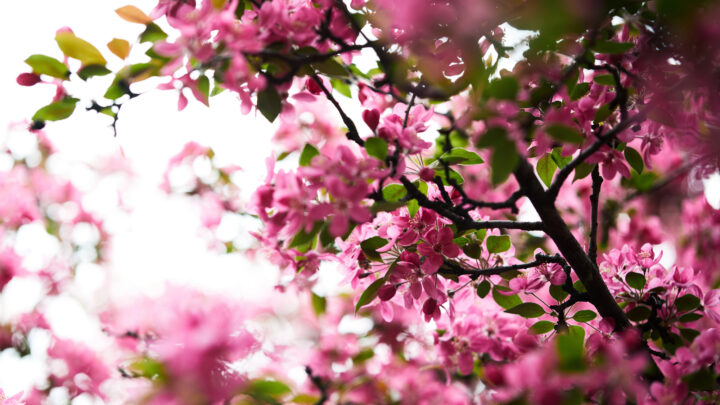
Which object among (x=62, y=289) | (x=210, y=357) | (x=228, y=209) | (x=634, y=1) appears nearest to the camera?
(x=210, y=357)

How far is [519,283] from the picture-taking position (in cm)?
116

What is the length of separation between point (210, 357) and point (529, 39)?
0.83 meters

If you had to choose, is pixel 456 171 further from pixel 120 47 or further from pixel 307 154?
pixel 120 47

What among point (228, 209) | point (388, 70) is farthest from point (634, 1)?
point (228, 209)

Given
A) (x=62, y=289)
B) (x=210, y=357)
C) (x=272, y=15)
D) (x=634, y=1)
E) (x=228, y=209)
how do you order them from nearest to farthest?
(x=210, y=357), (x=272, y=15), (x=634, y=1), (x=228, y=209), (x=62, y=289)

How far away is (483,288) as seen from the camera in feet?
4.03

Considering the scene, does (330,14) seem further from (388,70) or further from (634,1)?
(634,1)

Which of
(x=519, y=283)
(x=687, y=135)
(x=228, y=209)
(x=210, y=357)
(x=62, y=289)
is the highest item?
(x=687, y=135)

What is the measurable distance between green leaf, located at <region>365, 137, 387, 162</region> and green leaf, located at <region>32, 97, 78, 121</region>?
669 mm

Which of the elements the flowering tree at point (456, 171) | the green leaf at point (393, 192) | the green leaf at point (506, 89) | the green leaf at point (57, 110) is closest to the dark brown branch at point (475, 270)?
the flowering tree at point (456, 171)

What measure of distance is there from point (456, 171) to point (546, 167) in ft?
0.95

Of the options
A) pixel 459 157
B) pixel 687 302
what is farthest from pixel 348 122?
pixel 687 302

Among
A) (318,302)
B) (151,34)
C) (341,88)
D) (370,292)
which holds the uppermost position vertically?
(151,34)

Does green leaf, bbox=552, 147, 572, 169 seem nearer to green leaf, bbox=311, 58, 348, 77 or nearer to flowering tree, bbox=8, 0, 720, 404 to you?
flowering tree, bbox=8, 0, 720, 404
